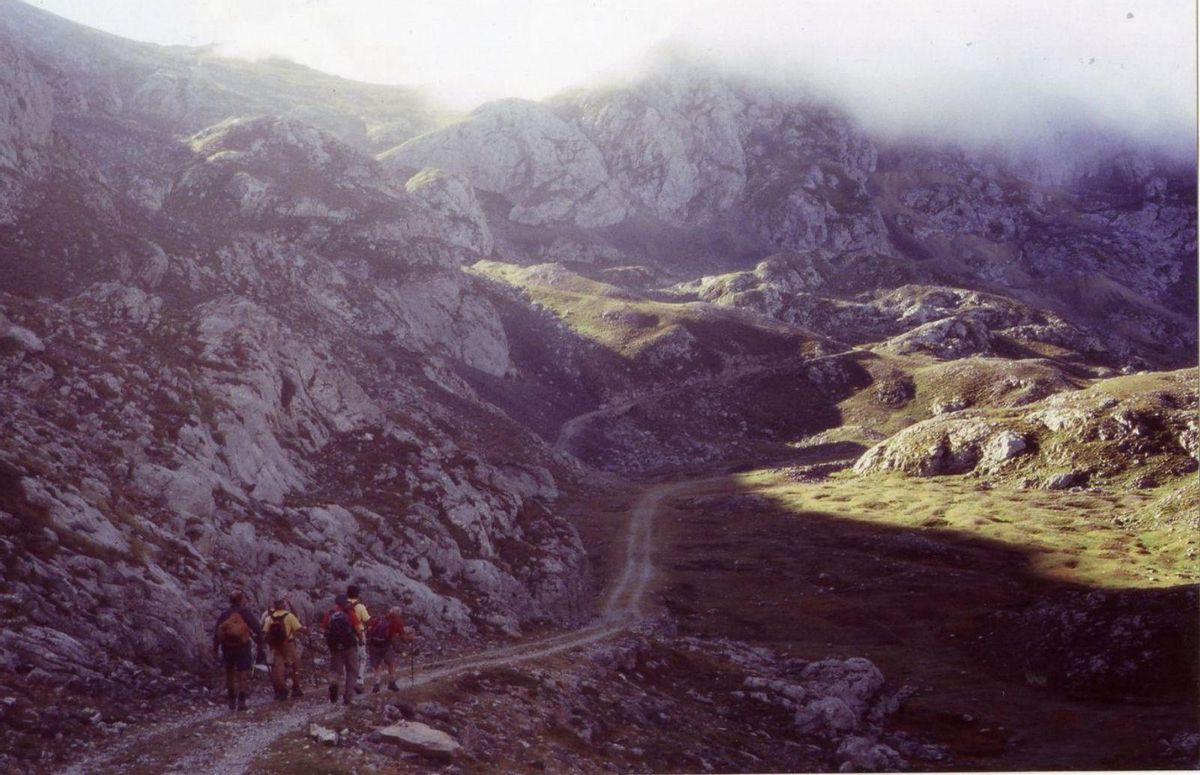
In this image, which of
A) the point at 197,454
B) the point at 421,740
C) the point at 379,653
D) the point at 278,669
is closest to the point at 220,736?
the point at 278,669

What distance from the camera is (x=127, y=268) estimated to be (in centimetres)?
6247

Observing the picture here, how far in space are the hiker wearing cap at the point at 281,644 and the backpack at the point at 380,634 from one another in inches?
97.2

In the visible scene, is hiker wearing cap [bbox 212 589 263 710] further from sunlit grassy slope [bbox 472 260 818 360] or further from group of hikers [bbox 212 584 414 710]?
sunlit grassy slope [bbox 472 260 818 360]

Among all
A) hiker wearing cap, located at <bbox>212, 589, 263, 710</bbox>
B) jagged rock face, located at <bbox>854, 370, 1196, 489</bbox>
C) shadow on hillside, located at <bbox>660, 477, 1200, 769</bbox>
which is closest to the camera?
hiker wearing cap, located at <bbox>212, 589, 263, 710</bbox>

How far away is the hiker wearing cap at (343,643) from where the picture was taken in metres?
24.5

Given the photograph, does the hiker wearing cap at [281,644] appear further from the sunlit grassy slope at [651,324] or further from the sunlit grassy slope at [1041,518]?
the sunlit grassy slope at [651,324]

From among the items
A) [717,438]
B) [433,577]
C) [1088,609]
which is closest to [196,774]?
[433,577]

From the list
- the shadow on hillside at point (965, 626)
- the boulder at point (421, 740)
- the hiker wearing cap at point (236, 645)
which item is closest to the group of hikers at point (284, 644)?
the hiker wearing cap at point (236, 645)

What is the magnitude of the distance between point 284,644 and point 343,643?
2.25m

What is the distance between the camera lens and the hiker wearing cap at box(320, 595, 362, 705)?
24500 mm

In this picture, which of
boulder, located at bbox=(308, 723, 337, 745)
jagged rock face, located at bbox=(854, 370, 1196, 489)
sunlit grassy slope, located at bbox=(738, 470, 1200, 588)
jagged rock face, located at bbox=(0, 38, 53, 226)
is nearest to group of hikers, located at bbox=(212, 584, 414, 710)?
boulder, located at bbox=(308, 723, 337, 745)

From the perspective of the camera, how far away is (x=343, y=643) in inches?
970

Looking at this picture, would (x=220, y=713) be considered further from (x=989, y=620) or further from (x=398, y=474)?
(x=989, y=620)

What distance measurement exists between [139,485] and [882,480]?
8840cm
